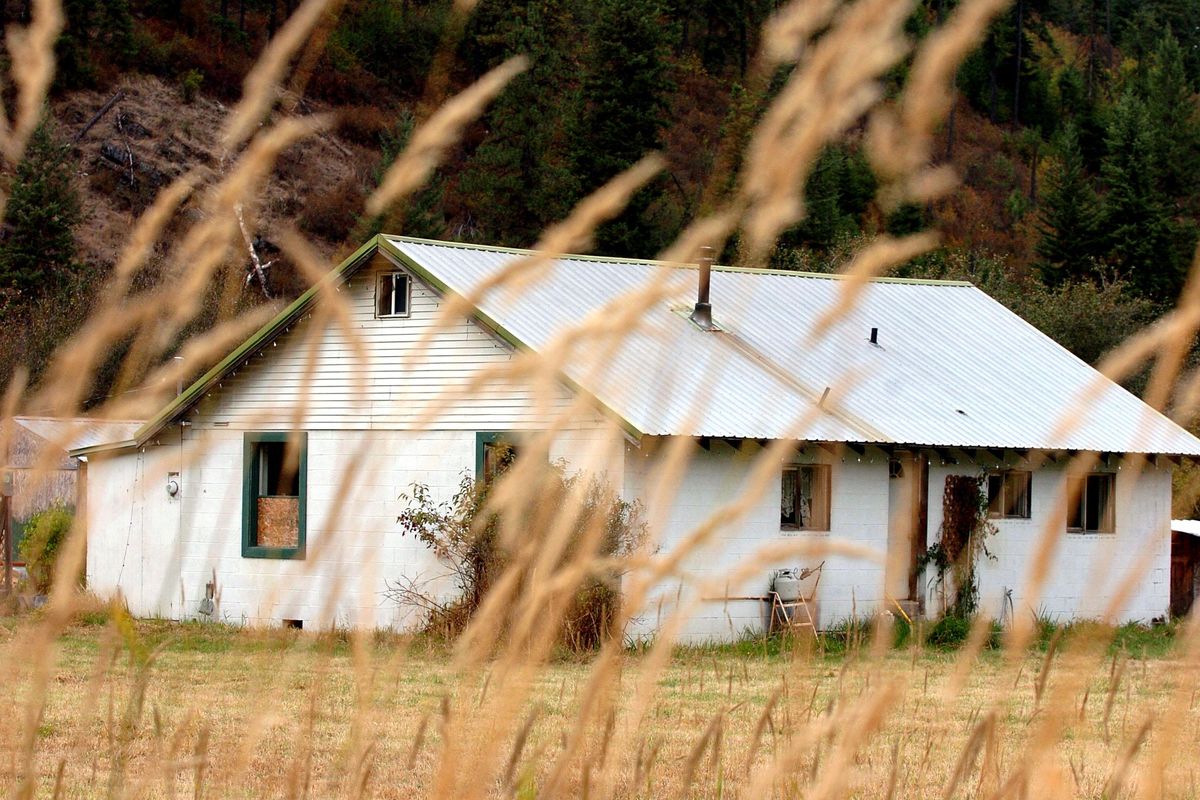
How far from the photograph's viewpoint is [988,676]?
43.0ft

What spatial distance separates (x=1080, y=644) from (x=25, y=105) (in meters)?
1.39

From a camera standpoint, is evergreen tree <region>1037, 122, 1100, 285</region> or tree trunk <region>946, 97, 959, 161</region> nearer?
evergreen tree <region>1037, 122, 1100, 285</region>

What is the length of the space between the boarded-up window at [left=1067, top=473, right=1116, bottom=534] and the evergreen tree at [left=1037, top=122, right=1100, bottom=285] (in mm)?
23040

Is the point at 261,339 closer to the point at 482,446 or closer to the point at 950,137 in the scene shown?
the point at 482,446

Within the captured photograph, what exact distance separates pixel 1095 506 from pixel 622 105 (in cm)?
836

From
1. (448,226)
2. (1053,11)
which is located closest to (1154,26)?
(1053,11)

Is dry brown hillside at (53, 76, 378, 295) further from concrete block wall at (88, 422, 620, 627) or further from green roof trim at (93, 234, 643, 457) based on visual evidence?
green roof trim at (93, 234, 643, 457)

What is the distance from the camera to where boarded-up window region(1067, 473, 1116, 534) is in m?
20.8

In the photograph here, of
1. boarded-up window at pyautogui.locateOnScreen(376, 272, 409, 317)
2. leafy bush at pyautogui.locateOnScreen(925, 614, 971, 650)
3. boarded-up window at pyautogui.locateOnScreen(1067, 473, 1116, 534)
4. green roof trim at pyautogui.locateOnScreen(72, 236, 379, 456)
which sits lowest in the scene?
leafy bush at pyautogui.locateOnScreen(925, 614, 971, 650)

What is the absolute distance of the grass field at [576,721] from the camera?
1.95 m

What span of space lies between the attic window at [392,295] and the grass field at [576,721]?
445 cm

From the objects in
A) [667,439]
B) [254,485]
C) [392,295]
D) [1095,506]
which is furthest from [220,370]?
[1095,506]

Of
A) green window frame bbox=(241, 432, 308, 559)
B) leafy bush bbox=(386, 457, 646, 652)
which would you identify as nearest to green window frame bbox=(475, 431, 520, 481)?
leafy bush bbox=(386, 457, 646, 652)

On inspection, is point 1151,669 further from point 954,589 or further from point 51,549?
point 51,549
